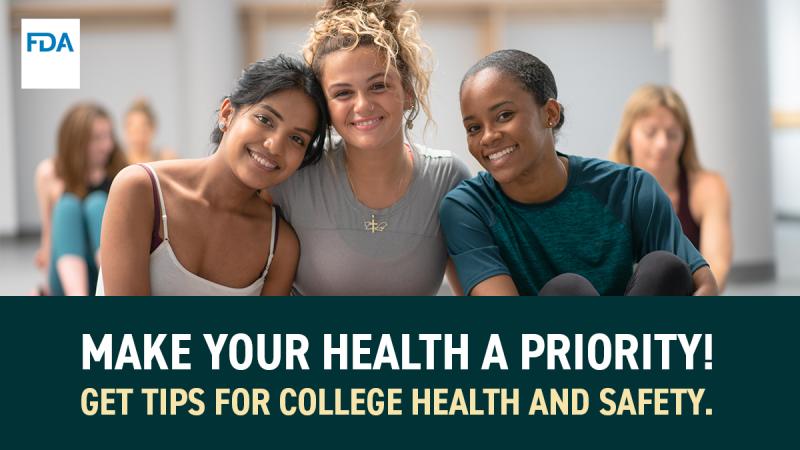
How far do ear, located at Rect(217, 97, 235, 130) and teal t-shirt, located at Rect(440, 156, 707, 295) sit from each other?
0.65 m

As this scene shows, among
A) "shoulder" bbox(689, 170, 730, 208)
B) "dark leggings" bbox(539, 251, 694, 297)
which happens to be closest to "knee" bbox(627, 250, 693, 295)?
"dark leggings" bbox(539, 251, 694, 297)

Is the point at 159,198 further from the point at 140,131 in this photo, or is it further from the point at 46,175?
the point at 140,131

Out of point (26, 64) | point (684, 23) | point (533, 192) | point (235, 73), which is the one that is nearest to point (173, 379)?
point (533, 192)

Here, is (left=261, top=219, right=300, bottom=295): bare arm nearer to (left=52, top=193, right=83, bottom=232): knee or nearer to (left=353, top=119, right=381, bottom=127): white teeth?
(left=353, top=119, right=381, bottom=127): white teeth

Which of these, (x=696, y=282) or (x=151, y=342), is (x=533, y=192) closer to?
(x=696, y=282)

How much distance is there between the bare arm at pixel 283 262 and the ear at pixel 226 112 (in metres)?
0.31

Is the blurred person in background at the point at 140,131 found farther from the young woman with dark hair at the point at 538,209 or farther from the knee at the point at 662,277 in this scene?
the knee at the point at 662,277

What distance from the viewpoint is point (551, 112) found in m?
2.54

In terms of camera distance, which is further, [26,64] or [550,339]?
[26,64]

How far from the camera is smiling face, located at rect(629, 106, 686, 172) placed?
364cm

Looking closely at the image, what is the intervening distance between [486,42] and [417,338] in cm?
879

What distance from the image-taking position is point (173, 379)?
2.11 metres

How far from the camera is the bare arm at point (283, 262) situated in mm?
2629

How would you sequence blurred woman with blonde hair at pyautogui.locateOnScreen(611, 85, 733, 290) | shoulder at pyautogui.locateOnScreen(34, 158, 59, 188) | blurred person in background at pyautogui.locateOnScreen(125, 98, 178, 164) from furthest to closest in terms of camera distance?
blurred person in background at pyautogui.locateOnScreen(125, 98, 178, 164) → shoulder at pyautogui.locateOnScreen(34, 158, 59, 188) → blurred woman with blonde hair at pyautogui.locateOnScreen(611, 85, 733, 290)
